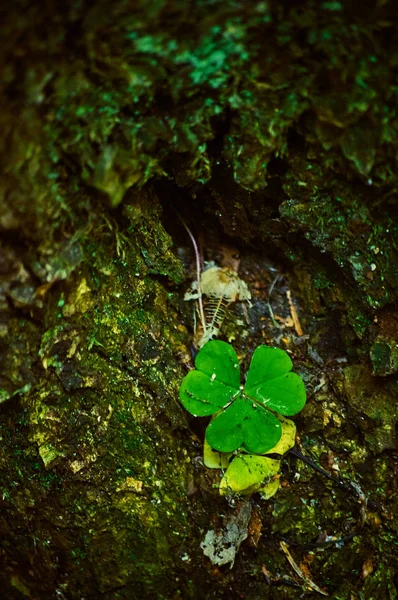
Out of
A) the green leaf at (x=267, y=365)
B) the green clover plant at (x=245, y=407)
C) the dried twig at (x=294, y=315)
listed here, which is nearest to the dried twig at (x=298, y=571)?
the green clover plant at (x=245, y=407)

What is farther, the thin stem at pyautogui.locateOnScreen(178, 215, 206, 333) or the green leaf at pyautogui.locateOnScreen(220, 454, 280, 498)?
the thin stem at pyautogui.locateOnScreen(178, 215, 206, 333)

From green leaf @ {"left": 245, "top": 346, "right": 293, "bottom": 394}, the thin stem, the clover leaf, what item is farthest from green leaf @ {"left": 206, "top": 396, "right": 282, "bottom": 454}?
the thin stem

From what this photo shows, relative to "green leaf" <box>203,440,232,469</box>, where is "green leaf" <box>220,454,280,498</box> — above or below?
below

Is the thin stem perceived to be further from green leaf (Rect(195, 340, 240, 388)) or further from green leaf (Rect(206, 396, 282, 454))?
green leaf (Rect(206, 396, 282, 454))

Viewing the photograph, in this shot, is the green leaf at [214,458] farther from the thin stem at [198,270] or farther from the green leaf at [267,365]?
the thin stem at [198,270]

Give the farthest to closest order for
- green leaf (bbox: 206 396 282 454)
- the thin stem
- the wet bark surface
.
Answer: the thin stem → green leaf (bbox: 206 396 282 454) → the wet bark surface

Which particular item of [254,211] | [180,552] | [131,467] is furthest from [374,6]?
[180,552]

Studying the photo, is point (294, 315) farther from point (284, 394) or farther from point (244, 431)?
point (244, 431)

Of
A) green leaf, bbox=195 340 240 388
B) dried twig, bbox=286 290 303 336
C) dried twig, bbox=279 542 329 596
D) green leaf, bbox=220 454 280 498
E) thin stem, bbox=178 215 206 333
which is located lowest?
dried twig, bbox=279 542 329 596
